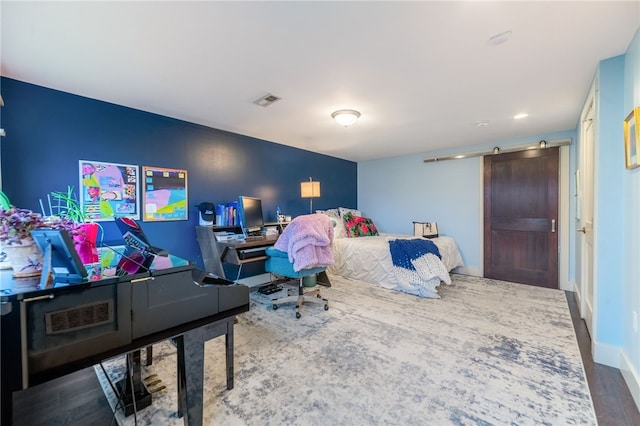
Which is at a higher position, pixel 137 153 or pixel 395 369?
pixel 137 153

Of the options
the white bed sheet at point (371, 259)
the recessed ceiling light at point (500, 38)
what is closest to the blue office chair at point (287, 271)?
the white bed sheet at point (371, 259)

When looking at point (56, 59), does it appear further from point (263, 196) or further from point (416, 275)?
point (416, 275)

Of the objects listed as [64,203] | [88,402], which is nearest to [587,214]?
[88,402]

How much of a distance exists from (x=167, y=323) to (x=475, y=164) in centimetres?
485

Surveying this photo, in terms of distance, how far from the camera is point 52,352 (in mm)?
937

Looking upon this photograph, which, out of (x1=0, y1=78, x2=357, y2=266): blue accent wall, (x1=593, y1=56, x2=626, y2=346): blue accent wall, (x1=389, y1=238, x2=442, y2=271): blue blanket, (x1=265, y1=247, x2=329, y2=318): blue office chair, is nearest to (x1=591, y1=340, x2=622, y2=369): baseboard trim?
(x1=593, y1=56, x2=626, y2=346): blue accent wall

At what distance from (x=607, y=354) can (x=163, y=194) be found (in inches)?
167

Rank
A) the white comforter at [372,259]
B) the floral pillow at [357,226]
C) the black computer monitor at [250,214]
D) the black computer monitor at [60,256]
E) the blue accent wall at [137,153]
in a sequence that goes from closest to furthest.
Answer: the black computer monitor at [60,256] < the blue accent wall at [137,153] < the black computer monitor at [250,214] < the white comforter at [372,259] < the floral pillow at [357,226]

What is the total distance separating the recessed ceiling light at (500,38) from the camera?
65.4 inches

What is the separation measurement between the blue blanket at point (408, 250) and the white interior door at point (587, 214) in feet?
4.89

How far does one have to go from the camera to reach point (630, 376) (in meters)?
1.74

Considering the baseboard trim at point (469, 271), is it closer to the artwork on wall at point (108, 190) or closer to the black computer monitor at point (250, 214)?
the black computer monitor at point (250, 214)

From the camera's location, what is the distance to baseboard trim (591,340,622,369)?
1.97 metres

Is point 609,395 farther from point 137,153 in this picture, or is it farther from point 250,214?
point 137,153
